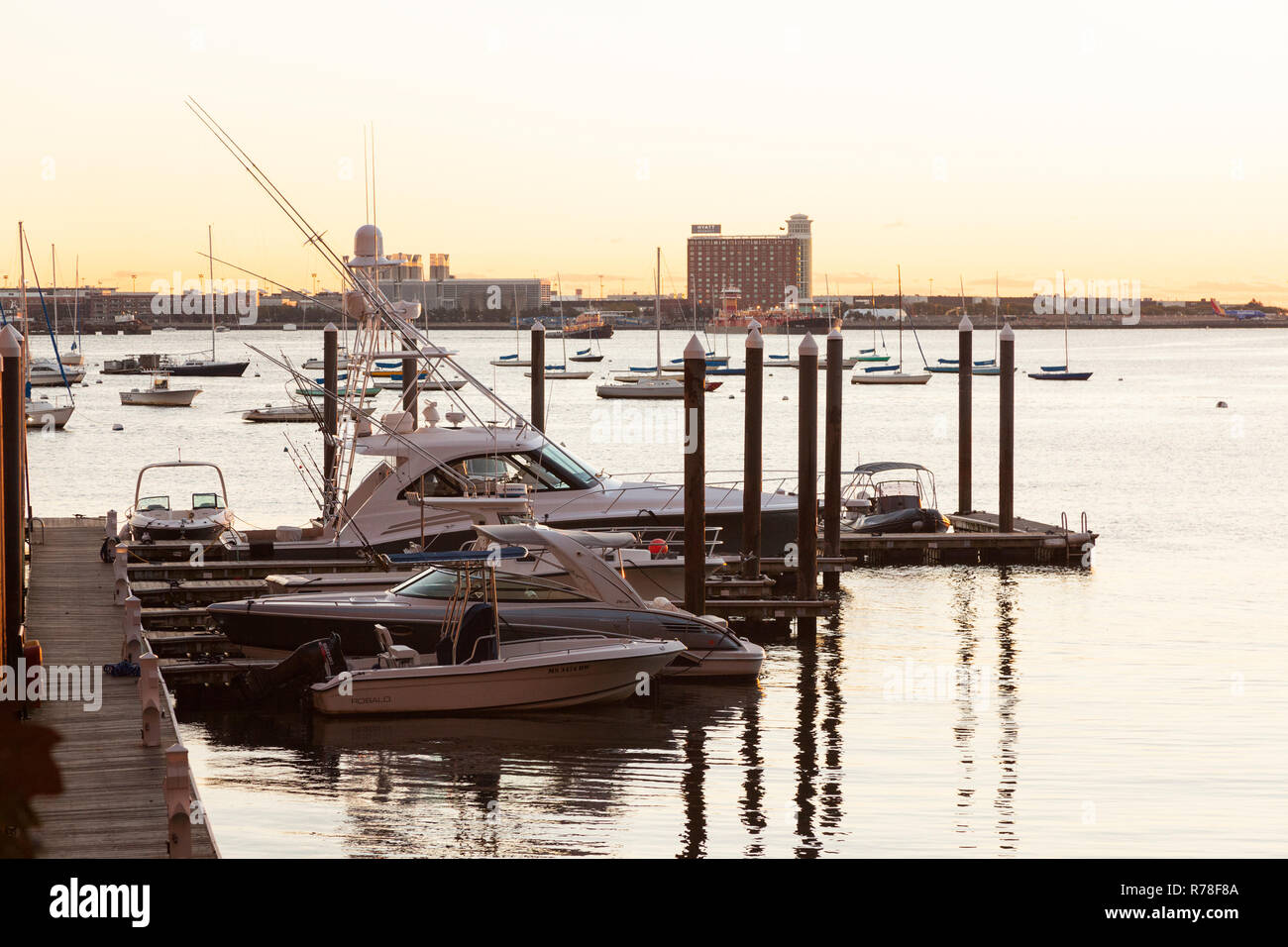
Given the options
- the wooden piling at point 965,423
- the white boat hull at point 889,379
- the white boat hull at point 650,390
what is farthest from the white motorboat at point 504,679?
the white boat hull at point 889,379

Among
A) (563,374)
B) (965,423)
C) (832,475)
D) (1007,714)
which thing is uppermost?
(563,374)

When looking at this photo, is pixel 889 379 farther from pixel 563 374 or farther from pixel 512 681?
pixel 512 681

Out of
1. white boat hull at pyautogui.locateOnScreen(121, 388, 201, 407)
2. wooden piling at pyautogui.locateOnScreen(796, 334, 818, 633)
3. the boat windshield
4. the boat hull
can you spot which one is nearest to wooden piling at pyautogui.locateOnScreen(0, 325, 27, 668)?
the boat windshield

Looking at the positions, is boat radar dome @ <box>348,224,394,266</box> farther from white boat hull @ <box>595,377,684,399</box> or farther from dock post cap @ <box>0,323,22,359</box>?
white boat hull @ <box>595,377,684,399</box>

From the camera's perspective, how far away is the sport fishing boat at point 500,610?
1639cm

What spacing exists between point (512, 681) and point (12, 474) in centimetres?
518

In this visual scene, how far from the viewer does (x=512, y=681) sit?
619 inches

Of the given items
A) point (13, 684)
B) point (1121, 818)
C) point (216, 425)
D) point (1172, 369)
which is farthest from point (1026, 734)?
point (1172, 369)

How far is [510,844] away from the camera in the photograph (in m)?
12.2
